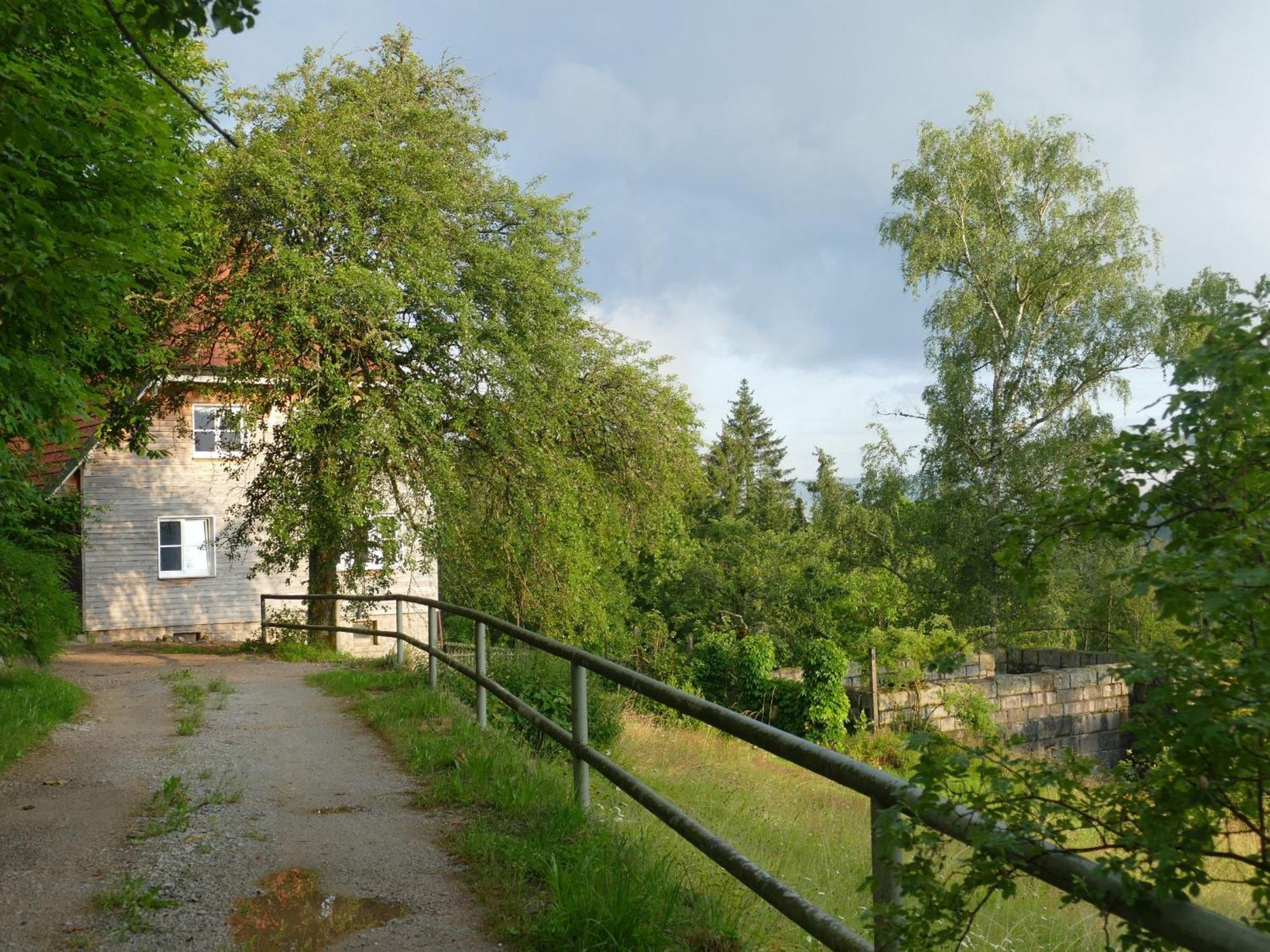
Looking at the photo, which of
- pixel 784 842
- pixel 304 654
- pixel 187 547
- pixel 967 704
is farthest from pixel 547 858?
pixel 187 547

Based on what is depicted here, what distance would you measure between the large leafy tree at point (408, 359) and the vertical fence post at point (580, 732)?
10947 millimetres

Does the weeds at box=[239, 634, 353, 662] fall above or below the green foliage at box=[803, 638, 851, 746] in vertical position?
above

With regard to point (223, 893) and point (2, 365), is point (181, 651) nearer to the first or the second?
point (2, 365)

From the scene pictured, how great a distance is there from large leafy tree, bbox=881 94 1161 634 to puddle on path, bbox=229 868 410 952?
2733cm

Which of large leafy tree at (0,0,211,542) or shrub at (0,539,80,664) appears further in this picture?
shrub at (0,539,80,664)

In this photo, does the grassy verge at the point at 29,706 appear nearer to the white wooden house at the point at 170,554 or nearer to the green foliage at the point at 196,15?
the green foliage at the point at 196,15

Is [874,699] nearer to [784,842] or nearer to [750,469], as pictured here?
[784,842]

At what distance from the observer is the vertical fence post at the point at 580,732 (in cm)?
527

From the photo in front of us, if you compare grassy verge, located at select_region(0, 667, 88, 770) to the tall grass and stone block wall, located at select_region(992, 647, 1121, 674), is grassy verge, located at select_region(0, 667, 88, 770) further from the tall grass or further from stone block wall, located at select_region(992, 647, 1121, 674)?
stone block wall, located at select_region(992, 647, 1121, 674)

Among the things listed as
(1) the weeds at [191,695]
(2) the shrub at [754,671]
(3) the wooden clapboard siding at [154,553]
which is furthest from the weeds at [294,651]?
(2) the shrub at [754,671]

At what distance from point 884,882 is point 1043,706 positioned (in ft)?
69.6

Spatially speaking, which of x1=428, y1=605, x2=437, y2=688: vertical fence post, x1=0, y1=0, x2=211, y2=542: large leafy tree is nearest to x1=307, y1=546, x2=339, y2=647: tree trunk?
x1=0, y1=0, x2=211, y2=542: large leafy tree

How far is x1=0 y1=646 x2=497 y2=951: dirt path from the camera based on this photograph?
169 inches

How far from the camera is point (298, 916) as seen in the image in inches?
174
